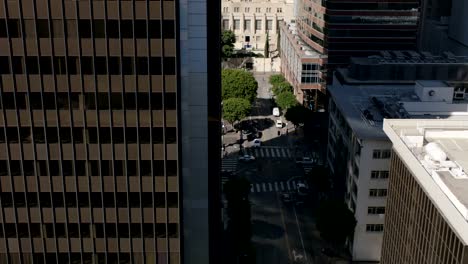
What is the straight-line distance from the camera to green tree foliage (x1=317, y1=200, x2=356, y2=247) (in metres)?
104

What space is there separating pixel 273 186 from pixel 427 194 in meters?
75.9

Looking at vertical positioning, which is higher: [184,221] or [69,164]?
[69,164]

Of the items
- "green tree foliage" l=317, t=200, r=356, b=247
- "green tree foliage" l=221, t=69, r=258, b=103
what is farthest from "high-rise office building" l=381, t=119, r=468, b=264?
"green tree foliage" l=221, t=69, r=258, b=103

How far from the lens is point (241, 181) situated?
118 m

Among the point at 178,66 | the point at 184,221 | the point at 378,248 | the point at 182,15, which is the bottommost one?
the point at 378,248

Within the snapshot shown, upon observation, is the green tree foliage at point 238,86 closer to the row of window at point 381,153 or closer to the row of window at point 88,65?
the row of window at point 381,153

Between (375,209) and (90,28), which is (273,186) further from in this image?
(90,28)

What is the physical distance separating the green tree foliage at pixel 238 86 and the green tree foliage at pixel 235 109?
11.2m

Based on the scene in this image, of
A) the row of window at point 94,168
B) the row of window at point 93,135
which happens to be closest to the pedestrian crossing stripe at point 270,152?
the row of window at point 94,168

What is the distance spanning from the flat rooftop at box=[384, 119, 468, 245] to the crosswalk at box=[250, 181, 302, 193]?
60.3 metres

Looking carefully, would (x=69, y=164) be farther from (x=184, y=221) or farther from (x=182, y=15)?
(x=182, y=15)

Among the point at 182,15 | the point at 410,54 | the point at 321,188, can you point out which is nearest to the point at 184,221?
the point at 182,15

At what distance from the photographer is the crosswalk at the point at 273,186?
136 meters

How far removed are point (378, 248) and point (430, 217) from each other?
1874 inches
